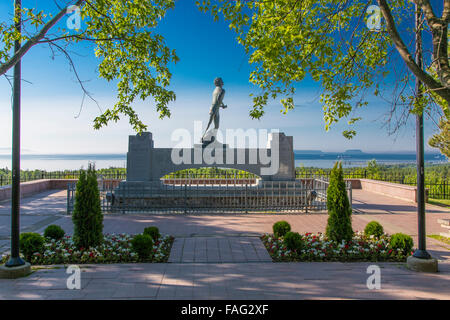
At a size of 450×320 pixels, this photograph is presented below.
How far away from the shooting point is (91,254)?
594 centimetres

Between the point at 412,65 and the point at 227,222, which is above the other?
the point at 412,65

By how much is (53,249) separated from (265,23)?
6468mm

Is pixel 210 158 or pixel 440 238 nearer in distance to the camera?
pixel 440 238

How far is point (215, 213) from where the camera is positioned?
11289 mm

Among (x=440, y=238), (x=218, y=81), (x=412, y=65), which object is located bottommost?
(x=440, y=238)

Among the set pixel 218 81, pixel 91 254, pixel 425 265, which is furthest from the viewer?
pixel 218 81

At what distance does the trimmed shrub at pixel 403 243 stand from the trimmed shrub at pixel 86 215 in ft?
20.7

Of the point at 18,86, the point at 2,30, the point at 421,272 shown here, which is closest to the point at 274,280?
the point at 421,272

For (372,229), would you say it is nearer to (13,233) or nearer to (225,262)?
(225,262)

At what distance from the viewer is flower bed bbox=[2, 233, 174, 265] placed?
585 cm

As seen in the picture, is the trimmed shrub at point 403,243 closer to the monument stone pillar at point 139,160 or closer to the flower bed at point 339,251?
the flower bed at point 339,251

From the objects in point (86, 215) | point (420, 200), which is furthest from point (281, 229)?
point (86, 215)

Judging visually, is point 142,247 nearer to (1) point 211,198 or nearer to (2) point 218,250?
(2) point 218,250

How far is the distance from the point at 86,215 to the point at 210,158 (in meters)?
7.62
